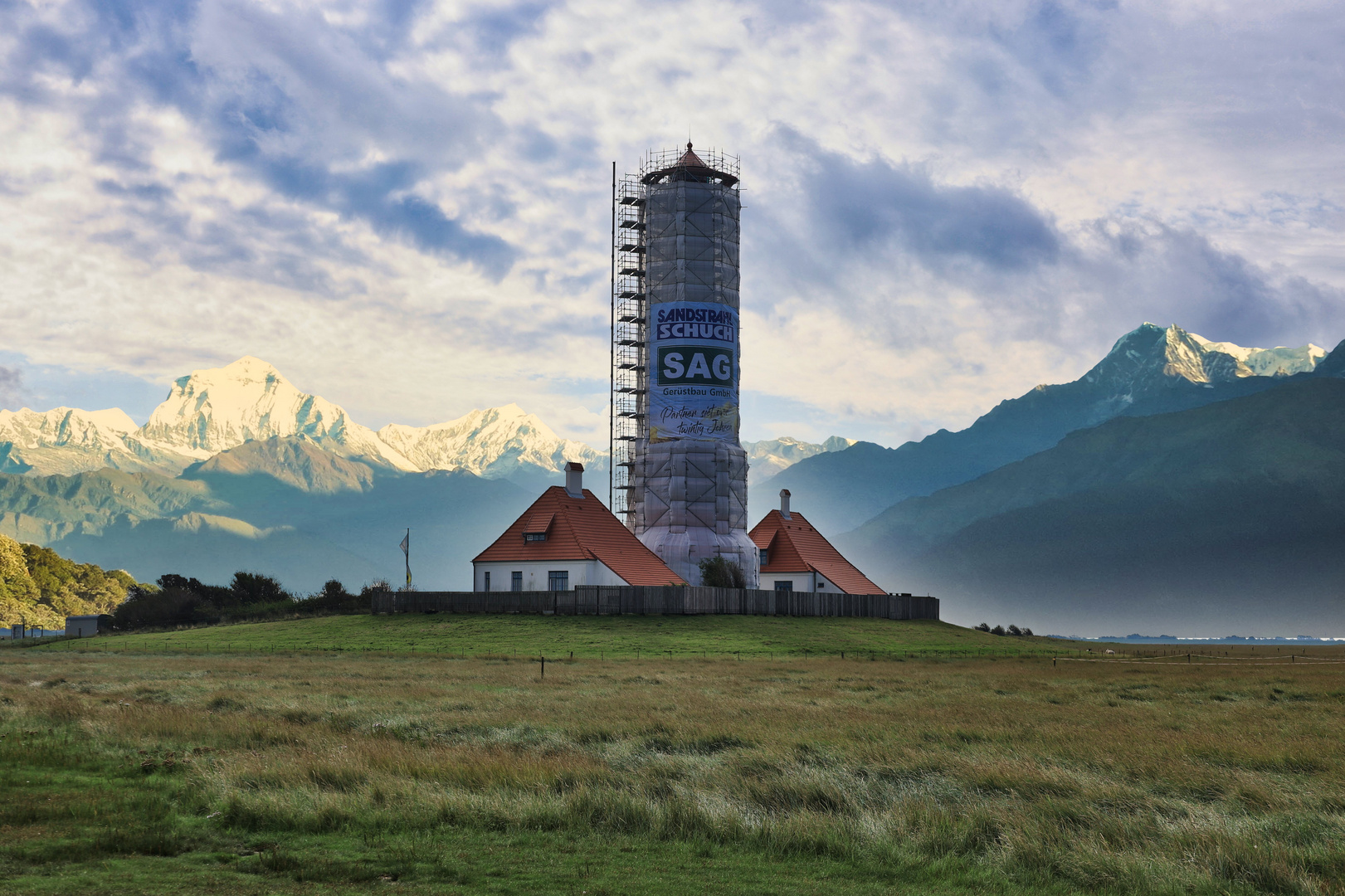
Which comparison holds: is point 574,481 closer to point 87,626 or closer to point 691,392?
point 691,392

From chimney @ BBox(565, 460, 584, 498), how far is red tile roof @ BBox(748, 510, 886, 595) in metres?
20.4

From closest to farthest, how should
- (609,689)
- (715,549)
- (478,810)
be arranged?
(478,810), (609,689), (715,549)

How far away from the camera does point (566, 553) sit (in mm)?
78812

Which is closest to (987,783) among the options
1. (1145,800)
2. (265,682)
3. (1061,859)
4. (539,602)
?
(1145,800)

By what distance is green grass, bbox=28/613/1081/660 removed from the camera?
58.9 m

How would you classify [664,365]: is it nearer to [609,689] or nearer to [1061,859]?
[609,689]

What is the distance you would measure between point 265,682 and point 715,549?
59.5 m

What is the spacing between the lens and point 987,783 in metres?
18.3

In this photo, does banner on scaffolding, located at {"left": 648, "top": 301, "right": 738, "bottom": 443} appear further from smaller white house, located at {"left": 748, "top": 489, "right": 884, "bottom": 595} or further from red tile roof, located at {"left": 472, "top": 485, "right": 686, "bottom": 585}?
red tile roof, located at {"left": 472, "top": 485, "right": 686, "bottom": 585}

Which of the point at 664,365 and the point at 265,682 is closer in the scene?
the point at 265,682

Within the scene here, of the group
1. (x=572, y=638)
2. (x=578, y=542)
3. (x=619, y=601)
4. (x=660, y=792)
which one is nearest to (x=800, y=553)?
(x=578, y=542)

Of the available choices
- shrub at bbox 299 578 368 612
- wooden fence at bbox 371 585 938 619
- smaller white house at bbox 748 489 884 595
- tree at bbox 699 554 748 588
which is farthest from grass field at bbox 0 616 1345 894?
smaller white house at bbox 748 489 884 595

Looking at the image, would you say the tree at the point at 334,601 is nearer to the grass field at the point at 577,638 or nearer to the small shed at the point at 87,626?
the grass field at the point at 577,638

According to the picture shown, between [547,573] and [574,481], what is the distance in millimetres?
11318
